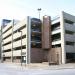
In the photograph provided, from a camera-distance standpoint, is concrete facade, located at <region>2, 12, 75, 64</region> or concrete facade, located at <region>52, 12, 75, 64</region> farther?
concrete facade, located at <region>2, 12, 75, 64</region>

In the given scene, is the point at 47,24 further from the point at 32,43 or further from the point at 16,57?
the point at 16,57

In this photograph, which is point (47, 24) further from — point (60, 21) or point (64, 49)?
point (64, 49)

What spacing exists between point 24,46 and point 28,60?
6967mm

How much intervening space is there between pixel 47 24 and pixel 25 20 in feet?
27.1

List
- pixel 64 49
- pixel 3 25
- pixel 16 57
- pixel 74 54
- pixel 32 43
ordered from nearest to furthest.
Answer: pixel 64 49
pixel 74 54
pixel 32 43
pixel 16 57
pixel 3 25

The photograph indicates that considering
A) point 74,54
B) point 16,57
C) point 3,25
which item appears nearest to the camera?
point 74,54

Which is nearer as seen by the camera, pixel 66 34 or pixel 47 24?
pixel 66 34

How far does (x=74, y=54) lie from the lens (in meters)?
64.8

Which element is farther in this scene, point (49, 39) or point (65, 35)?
point (49, 39)

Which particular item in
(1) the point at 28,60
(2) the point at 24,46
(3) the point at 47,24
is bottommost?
(1) the point at 28,60

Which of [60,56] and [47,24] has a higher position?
[47,24]

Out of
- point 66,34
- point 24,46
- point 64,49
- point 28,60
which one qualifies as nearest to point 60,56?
point 64,49

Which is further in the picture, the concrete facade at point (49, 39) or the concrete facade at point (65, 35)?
the concrete facade at point (49, 39)

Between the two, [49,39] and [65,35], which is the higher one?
[65,35]
